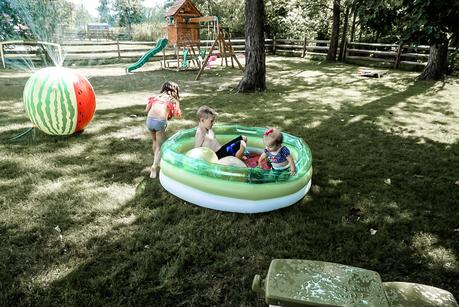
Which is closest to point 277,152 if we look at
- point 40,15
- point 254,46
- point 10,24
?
A: point 254,46

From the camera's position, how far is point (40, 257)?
9.49 feet

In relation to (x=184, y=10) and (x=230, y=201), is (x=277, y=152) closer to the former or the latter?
(x=230, y=201)

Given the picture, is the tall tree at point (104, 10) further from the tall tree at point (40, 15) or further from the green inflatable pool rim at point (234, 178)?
the green inflatable pool rim at point (234, 178)

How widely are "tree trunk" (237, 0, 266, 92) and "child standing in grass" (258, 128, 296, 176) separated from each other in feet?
20.5

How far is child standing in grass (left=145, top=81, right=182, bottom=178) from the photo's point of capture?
4605mm

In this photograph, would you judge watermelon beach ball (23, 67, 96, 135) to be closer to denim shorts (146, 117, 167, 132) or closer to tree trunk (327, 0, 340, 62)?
denim shorts (146, 117, 167, 132)

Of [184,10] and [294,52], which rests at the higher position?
[184,10]

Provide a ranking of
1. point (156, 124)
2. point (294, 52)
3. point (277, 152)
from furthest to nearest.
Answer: point (294, 52)
point (156, 124)
point (277, 152)

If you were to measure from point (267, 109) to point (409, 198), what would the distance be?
447 cm

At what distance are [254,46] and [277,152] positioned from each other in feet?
21.4

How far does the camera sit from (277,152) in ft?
13.2

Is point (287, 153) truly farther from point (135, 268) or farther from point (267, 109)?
point (267, 109)

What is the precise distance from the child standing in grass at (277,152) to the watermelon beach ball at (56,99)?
3.19 metres

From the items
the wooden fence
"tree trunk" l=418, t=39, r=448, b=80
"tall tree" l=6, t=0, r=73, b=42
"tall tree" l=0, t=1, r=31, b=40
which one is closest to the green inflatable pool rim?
"tree trunk" l=418, t=39, r=448, b=80
